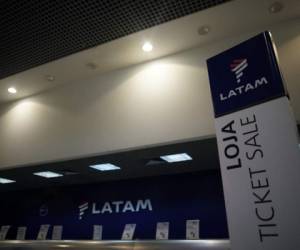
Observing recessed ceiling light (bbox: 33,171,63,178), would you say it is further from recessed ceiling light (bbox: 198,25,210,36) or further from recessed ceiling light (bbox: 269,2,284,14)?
recessed ceiling light (bbox: 269,2,284,14)

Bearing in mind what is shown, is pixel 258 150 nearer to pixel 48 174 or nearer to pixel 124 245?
pixel 124 245

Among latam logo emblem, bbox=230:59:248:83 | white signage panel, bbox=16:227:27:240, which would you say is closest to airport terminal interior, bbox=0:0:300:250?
latam logo emblem, bbox=230:59:248:83

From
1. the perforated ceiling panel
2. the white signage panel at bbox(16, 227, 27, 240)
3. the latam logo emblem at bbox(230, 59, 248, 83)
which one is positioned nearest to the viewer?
the latam logo emblem at bbox(230, 59, 248, 83)

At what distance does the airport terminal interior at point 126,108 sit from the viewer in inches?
82.4

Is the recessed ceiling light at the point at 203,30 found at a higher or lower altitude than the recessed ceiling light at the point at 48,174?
higher

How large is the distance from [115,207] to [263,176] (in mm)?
2226

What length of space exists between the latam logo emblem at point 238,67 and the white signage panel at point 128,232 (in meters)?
2.07

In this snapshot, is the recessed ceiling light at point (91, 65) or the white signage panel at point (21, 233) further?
the white signage panel at point (21, 233)

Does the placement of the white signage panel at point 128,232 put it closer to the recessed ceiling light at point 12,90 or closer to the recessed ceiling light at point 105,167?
the recessed ceiling light at point 105,167

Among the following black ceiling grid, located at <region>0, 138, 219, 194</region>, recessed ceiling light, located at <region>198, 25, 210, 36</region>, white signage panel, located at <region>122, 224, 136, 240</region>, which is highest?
recessed ceiling light, located at <region>198, 25, 210, 36</region>

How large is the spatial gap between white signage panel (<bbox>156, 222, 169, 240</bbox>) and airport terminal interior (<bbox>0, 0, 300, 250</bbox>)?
1cm

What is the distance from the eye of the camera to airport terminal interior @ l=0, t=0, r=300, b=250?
2.09m

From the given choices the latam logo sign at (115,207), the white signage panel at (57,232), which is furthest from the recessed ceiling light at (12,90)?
the white signage panel at (57,232)

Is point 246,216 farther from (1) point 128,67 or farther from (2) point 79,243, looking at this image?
(2) point 79,243
